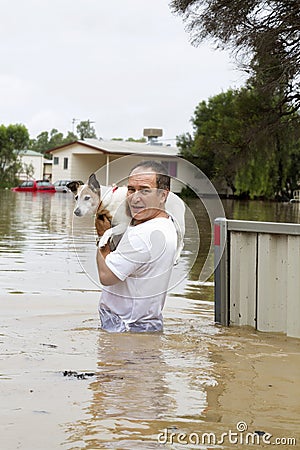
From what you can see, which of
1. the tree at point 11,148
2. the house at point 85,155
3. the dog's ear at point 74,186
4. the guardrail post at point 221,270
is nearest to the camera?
the dog's ear at point 74,186

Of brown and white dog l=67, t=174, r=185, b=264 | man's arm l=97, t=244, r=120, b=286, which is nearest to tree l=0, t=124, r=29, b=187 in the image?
brown and white dog l=67, t=174, r=185, b=264

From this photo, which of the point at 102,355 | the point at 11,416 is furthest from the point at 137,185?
the point at 11,416

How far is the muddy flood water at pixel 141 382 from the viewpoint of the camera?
14.6 ft

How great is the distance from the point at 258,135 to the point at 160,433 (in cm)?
3834

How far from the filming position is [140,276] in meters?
6.74

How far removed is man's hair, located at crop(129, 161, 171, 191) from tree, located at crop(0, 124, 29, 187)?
70.6m

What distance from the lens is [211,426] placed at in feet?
15.1

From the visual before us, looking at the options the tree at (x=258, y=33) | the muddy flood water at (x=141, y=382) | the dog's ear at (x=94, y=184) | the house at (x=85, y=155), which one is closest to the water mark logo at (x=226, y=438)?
the muddy flood water at (x=141, y=382)

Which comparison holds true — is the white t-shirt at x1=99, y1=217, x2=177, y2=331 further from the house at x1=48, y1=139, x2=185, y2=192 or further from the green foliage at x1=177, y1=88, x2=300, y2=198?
the house at x1=48, y1=139, x2=185, y2=192

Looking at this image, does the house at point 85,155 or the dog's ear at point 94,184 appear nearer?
the dog's ear at point 94,184

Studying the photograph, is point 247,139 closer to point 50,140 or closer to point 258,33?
point 258,33

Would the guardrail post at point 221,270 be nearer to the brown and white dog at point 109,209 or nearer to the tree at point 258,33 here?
the brown and white dog at point 109,209

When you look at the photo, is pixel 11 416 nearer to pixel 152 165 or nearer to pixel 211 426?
pixel 211 426

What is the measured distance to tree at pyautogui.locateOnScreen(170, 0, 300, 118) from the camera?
105 feet
